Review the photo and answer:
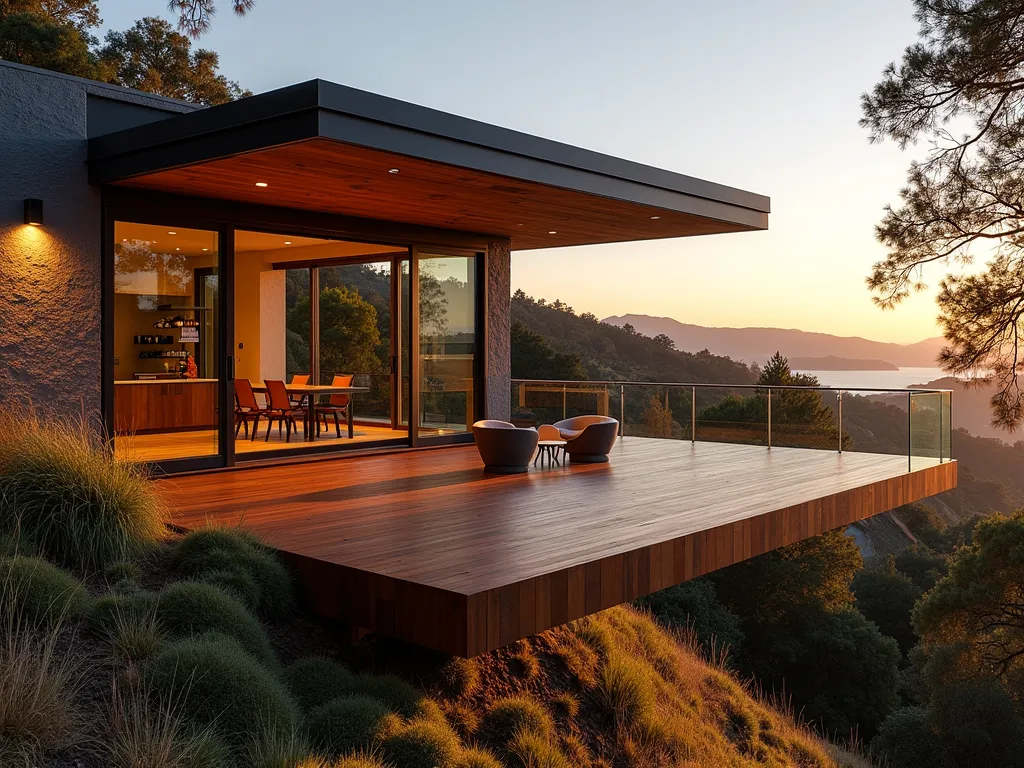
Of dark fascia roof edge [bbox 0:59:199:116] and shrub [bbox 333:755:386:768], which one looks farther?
dark fascia roof edge [bbox 0:59:199:116]

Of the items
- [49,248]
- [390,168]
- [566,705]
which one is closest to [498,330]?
[390,168]

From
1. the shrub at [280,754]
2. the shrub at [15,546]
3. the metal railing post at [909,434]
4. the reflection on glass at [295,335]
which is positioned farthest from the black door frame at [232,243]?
the reflection on glass at [295,335]

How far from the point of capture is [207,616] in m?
4.39

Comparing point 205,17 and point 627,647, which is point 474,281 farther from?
point 627,647

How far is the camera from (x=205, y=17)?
9.60m

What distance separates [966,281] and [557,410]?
562cm

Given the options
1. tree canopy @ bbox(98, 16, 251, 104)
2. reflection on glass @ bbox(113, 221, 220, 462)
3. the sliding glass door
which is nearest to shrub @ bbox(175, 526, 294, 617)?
reflection on glass @ bbox(113, 221, 220, 462)

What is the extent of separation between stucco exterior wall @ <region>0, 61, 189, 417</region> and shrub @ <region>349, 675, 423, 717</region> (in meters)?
4.43

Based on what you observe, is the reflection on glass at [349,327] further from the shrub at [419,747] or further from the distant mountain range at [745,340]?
the distant mountain range at [745,340]

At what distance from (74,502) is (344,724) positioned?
86.4 inches

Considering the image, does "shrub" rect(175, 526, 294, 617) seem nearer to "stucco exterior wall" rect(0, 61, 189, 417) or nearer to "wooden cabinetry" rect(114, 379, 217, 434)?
"stucco exterior wall" rect(0, 61, 189, 417)

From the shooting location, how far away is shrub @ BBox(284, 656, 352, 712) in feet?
14.4

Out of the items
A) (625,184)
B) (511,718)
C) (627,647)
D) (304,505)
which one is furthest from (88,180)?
(627,647)

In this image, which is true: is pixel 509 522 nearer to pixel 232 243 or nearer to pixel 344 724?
pixel 344 724
